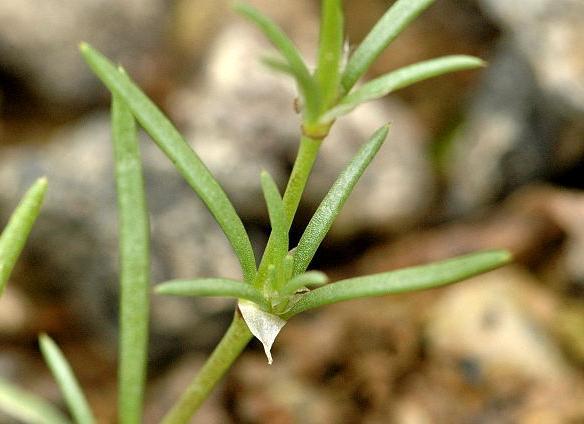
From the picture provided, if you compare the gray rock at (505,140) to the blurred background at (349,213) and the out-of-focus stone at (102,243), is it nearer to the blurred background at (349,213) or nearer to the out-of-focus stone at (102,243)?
the blurred background at (349,213)

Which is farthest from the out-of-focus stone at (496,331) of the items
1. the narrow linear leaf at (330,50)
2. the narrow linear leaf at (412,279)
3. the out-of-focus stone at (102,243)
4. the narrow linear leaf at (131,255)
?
the narrow linear leaf at (330,50)

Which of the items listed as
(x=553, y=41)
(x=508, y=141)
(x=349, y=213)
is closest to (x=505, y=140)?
(x=508, y=141)

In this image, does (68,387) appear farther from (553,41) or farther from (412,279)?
(553,41)

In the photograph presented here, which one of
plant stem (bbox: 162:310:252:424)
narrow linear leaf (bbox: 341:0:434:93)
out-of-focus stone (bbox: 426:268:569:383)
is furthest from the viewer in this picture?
out-of-focus stone (bbox: 426:268:569:383)

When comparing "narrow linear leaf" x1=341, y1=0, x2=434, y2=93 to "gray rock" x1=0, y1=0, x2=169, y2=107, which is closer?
"narrow linear leaf" x1=341, y1=0, x2=434, y2=93

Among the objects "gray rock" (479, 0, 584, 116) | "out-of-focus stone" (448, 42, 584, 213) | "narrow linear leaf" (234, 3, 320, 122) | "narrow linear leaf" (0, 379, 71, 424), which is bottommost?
"out-of-focus stone" (448, 42, 584, 213)

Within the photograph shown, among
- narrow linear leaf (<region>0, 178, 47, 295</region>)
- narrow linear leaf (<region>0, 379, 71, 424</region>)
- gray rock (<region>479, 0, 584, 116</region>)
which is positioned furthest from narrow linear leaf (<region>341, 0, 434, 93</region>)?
gray rock (<region>479, 0, 584, 116</region>)

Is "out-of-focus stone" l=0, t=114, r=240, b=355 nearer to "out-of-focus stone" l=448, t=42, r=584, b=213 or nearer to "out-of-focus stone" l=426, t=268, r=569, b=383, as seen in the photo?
"out-of-focus stone" l=426, t=268, r=569, b=383

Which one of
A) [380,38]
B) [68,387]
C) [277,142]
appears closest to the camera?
[380,38]

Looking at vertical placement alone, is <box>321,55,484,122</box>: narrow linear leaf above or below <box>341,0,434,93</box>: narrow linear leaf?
below
